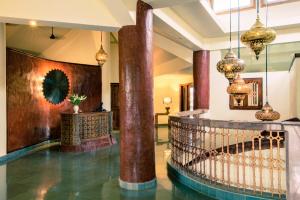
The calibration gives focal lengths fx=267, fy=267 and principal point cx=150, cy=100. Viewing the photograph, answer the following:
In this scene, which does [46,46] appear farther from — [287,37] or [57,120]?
[287,37]

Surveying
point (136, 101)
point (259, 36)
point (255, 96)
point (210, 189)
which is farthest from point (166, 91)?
point (259, 36)

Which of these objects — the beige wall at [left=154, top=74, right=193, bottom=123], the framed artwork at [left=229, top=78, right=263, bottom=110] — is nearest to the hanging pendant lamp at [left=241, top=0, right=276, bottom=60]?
the framed artwork at [left=229, top=78, right=263, bottom=110]

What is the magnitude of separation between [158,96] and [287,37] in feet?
24.1

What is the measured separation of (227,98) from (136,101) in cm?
499

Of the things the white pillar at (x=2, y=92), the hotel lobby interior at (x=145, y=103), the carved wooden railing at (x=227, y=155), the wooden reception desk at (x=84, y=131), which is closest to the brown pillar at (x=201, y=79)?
the hotel lobby interior at (x=145, y=103)

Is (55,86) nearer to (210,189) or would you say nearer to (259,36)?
(210,189)

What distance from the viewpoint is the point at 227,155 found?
344 cm

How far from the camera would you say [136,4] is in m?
3.95

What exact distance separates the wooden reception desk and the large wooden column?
3.14 m

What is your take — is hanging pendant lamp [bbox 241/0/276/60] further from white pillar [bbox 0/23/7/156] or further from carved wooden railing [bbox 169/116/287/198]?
white pillar [bbox 0/23/7/156]

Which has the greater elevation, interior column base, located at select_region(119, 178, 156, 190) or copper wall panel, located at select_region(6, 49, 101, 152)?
copper wall panel, located at select_region(6, 49, 101, 152)

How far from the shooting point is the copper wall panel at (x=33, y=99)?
6.39 m

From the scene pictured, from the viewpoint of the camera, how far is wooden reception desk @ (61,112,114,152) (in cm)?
689

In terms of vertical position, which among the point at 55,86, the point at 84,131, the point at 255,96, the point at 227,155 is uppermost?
the point at 55,86
